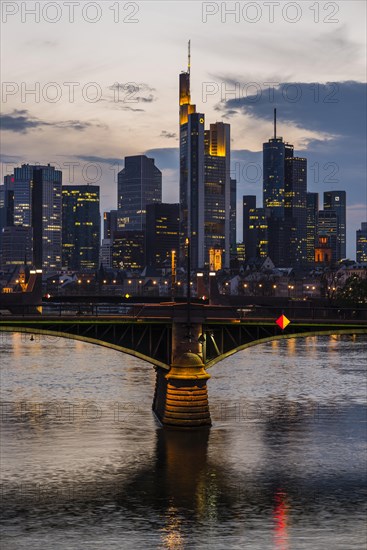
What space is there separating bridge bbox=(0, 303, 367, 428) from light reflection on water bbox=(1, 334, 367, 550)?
2933 mm

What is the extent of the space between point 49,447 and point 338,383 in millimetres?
43272

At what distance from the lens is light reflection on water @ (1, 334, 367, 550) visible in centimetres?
5144

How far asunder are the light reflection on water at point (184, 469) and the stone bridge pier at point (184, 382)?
4.79ft

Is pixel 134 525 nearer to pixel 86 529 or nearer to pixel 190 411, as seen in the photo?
pixel 86 529

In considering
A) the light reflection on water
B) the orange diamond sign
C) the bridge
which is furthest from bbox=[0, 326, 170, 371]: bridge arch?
the orange diamond sign

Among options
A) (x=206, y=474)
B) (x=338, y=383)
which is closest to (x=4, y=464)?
(x=206, y=474)

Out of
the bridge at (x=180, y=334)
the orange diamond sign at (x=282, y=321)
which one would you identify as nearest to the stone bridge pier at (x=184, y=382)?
the bridge at (x=180, y=334)

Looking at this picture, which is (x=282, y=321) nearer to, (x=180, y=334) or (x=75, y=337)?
(x=180, y=334)

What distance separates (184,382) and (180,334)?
4.22m

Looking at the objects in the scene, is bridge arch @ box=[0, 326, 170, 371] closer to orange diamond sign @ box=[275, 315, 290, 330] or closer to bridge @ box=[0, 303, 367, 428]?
bridge @ box=[0, 303, 367, 428]

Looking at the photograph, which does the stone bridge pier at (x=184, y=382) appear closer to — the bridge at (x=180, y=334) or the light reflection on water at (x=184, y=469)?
the bridge at (x=180, y=334)

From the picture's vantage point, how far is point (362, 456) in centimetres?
6575

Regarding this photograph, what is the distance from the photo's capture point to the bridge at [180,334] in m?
76.2

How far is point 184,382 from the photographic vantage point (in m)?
76.1
